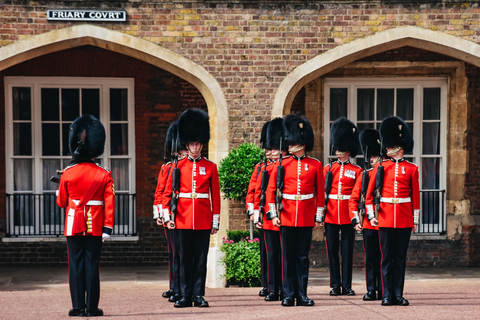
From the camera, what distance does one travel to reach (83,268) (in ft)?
23.2

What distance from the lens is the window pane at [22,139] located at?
11812 millimetres

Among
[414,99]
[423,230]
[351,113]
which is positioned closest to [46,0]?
[351,113]

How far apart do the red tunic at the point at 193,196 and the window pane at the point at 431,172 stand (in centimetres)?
535

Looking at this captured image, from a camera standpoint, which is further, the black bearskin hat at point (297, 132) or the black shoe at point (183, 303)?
the black bearskin hat at point (297, 132)

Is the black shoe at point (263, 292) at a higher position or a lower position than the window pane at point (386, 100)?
lower

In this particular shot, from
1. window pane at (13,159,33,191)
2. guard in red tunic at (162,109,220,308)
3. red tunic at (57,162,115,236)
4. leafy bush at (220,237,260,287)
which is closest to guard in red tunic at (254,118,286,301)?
guard in red tunic at (162,109,220,308)

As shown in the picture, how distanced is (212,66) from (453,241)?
15.3ft

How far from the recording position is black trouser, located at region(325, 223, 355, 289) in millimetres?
8703

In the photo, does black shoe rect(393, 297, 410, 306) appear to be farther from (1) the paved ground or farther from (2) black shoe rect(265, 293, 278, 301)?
(2) black shoe rect(265, 293, 278, 301)

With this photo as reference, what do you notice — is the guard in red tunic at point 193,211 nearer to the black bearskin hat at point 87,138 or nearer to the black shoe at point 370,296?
the black bearskin hat at point 87,138

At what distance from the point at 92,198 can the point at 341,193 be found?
2.99 metres

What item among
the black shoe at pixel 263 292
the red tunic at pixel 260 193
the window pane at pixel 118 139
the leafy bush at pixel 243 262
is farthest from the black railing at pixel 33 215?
the red tunic at pixel 260 193

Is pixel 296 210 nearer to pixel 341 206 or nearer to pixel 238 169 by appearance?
pixel 341 206

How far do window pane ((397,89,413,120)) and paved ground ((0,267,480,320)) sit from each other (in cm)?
240
